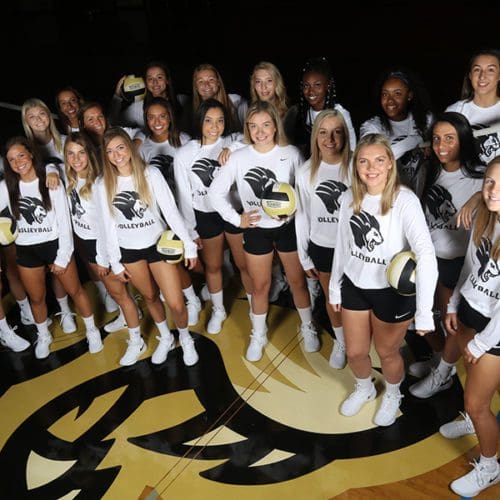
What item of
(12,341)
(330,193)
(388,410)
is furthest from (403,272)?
(12,341)

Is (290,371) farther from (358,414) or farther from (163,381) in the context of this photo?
(163,381)

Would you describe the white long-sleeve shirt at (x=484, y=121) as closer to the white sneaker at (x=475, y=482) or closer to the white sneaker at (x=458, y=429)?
the white sneaker at (x=458, y=429)

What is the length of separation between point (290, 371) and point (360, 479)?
0.91 meters

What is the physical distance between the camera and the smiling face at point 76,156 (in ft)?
11.6

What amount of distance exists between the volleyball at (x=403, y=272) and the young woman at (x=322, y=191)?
0.48 m

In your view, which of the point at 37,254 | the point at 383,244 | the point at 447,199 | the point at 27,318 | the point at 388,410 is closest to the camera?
the point at 383,244

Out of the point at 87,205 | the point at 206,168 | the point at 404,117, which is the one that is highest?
the point at 404,117

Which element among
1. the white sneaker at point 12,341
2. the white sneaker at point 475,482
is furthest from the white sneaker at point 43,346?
the white sneaker at point 475,482

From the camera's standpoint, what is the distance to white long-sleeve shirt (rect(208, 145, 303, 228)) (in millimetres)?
3482

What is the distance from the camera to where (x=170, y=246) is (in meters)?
3.51

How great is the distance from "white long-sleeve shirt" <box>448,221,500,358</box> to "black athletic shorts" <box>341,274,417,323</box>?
0.27 m

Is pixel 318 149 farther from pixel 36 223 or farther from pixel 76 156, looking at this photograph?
pixel 36 223

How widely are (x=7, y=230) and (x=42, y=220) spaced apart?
0.21 meters

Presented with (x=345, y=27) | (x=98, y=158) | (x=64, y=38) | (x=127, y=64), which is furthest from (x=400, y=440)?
(x=64, y=38)
